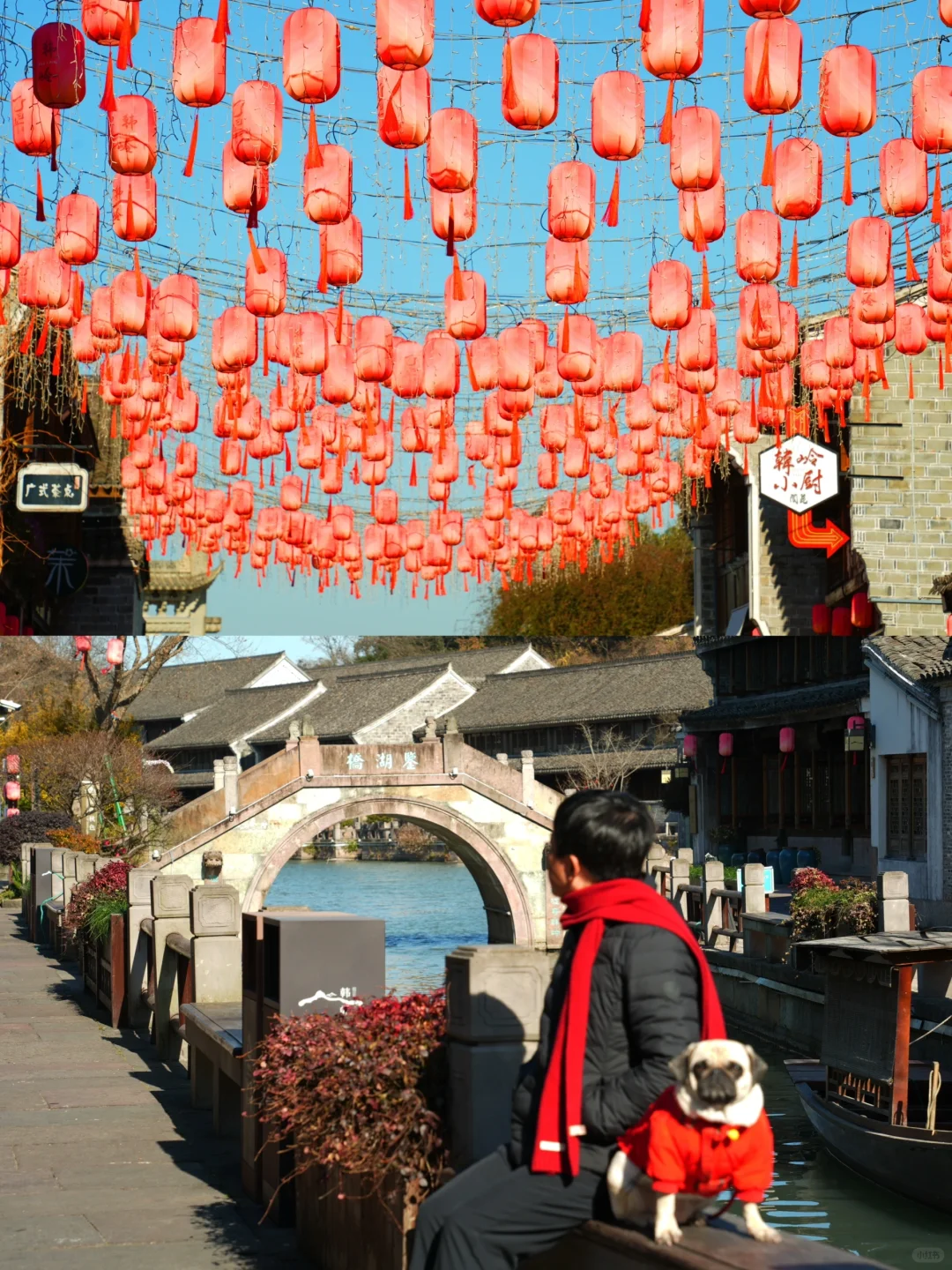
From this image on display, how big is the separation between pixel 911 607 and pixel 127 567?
13.5 meters

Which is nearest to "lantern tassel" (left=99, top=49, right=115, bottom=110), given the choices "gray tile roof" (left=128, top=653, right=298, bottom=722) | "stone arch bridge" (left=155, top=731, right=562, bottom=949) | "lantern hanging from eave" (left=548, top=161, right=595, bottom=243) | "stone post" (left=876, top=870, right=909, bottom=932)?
"lantern hanging from eave" (left=548, top=161, right=595, bottom=243)

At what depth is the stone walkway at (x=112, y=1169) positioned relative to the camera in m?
6.78

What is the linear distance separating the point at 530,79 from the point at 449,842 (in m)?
28.0

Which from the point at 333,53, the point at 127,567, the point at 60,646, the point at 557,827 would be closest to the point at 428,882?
the point at 60,646

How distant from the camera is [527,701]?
57.0 metres

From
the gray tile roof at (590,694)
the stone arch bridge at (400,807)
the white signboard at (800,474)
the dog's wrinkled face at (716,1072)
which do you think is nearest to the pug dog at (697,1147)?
the dog's wrinkled face at (716,1072)

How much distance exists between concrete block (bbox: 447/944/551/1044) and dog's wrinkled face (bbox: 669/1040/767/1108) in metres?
1.47

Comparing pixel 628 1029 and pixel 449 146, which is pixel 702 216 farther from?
pixel 628 1029

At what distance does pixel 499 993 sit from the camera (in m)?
5.04

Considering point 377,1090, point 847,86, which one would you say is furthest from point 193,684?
point 377,1090

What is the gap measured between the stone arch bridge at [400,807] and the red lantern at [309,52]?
23.7 meters

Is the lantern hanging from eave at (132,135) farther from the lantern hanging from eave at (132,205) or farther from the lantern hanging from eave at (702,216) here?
the lantern hanging from eave at (702,216)

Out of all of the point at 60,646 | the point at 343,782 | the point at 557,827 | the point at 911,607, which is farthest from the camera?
the point at 60,646

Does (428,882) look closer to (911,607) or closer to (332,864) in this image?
(332,864)
